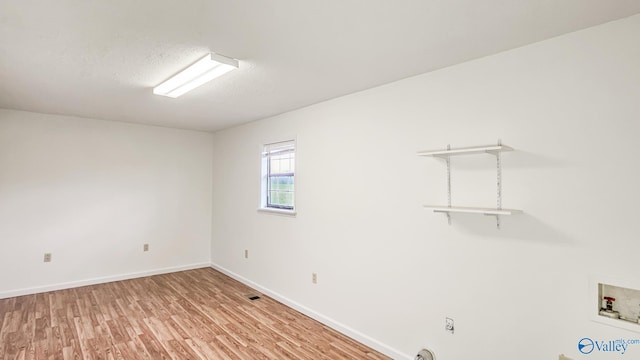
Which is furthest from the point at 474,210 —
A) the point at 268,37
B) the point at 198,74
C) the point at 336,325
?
the point at 198,74

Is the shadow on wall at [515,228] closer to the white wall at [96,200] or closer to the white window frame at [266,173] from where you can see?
the white window frame at [266,173]

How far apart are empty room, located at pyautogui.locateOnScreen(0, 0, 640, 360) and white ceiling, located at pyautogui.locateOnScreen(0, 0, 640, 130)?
0.06 feet

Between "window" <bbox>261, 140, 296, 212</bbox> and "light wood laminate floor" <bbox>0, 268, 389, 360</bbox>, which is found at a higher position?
"window" <bbox>261, 140, 296, 212</bbox>

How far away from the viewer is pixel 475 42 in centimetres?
202

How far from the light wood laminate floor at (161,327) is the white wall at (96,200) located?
41cm

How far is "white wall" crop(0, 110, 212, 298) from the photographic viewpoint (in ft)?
13.7

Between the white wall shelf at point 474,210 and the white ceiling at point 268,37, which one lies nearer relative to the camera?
the white ceiling at point 268,37

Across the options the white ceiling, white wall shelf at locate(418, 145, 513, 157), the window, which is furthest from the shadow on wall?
the window

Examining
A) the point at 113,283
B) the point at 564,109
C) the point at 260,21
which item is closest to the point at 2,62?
the point at 260,21

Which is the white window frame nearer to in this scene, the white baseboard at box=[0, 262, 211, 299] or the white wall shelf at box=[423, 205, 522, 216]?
the white baseboard at box=[0, 262, 211, 299]

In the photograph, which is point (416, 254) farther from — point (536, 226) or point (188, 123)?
point (188, 123)

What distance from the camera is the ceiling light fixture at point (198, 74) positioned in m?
2.31

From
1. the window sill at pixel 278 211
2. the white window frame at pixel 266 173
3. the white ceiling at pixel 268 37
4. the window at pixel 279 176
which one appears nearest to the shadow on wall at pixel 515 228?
the white ceiling at pixel 268 37

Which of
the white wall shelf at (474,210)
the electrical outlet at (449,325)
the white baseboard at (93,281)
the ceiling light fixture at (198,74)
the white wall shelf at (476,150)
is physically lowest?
the white baseboard at (93,281)
